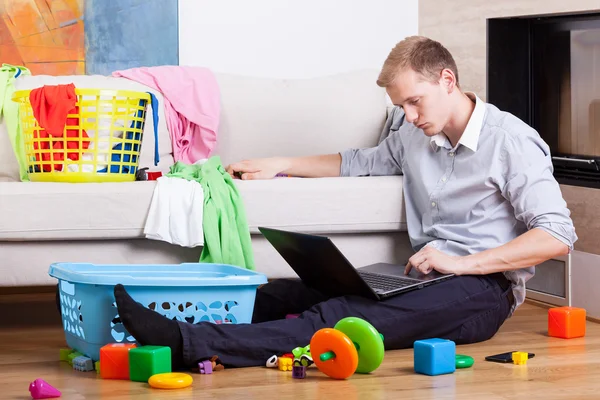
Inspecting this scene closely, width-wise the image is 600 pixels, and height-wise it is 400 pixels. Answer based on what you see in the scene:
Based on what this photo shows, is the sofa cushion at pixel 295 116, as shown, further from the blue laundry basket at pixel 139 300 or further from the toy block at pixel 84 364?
the toy block at pixel 84 364

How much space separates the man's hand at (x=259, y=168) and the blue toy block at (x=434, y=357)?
90cm

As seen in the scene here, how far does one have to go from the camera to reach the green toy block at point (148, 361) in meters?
1.92

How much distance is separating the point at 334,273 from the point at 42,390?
75 centimetres

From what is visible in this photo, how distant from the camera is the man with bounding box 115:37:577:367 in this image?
2178mm

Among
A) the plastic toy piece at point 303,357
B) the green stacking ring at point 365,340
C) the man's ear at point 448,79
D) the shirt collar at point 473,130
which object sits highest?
the man's ear at point 448,79

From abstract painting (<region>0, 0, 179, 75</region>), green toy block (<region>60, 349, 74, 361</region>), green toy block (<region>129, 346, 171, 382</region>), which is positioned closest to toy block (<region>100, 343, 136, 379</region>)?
green toy block (<region>129, 346, 171, 382</region>)

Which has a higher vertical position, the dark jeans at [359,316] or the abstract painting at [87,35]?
the abstract painting at [87,35]

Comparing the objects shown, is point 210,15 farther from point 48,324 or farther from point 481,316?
point 481,316

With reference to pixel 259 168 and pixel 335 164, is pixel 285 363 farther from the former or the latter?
pixel 335 164

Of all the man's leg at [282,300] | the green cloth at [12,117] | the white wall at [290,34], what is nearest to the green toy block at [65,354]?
the man's leg at [282,300]

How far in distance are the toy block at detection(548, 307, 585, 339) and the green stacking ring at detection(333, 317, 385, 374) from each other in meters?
0.72

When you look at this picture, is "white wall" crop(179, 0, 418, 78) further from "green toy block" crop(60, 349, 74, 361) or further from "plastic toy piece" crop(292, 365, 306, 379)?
"plastic toy piece" crop(292, 365, 306, 379)

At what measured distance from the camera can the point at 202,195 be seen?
252 centimetres

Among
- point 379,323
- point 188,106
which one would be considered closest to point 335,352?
point 379,323
